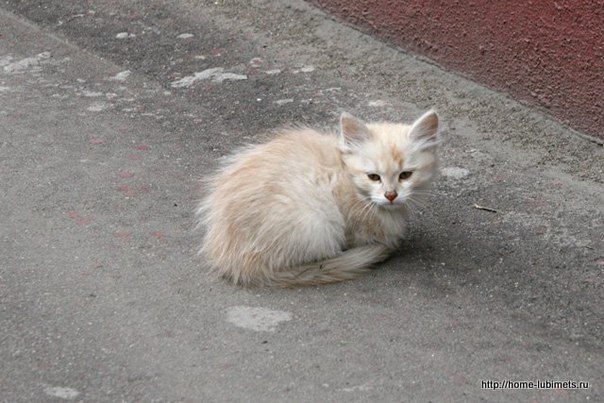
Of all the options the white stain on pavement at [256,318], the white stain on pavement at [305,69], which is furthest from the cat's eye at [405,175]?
the white stain on pavement at [305,69]

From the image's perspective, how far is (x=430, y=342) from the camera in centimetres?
Answer: 385

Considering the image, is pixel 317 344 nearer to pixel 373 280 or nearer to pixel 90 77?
pixel 373 280

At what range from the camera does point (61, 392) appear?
11.7 ft

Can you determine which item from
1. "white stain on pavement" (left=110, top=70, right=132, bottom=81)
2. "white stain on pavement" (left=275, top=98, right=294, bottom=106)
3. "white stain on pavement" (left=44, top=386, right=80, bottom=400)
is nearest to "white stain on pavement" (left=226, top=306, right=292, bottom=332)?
"white stain on pavement" (left=44, top=386, right=80, bottom=400)

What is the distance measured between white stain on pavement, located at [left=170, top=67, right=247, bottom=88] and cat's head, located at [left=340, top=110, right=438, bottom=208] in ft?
7.21

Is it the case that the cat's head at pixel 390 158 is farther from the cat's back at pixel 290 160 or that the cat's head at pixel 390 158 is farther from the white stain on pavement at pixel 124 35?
the white stain on pavement at pixel 124 35

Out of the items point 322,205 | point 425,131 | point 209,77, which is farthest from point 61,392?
point 209,77

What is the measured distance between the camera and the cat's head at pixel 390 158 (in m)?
4.22

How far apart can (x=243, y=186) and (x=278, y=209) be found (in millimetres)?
202

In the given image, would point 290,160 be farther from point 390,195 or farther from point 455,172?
point 455,172

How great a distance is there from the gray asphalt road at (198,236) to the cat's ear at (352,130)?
58 centimetres

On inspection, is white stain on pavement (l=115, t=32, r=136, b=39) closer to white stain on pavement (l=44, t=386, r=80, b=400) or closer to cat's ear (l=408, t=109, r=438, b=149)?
cat's ear (l=408, t=109, r=438, b=149)

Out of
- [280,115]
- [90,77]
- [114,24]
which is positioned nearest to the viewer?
[280,115]

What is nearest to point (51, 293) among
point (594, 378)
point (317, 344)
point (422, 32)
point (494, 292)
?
point (317, 344)
